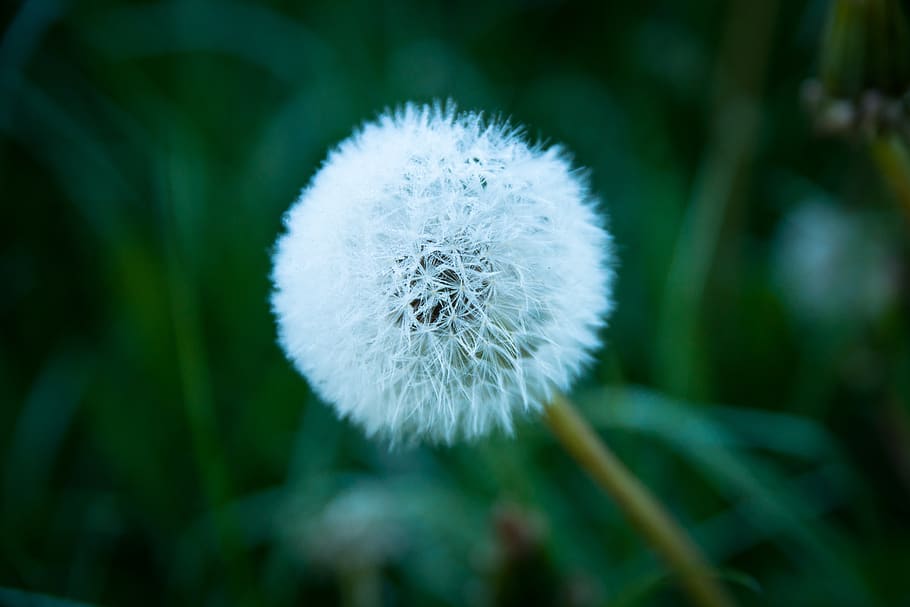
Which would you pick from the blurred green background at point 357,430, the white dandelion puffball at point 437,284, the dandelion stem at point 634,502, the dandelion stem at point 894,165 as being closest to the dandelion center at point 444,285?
the white dandelion puffball at point 437,284

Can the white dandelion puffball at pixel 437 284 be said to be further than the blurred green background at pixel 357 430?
No

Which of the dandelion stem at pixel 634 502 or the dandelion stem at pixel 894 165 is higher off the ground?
the dandelion stem at pixel 894 165

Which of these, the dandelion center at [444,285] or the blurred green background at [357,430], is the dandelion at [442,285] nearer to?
the dandelion center at [444,285]

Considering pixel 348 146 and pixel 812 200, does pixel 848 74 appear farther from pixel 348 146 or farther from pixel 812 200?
pixel 812 200

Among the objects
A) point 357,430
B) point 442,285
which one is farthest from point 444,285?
point 357,430

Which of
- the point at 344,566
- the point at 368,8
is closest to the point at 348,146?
the point at 344,566

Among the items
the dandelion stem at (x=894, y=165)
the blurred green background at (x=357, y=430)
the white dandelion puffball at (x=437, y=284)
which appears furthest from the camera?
the blurred green background at (x=357, y=430)
